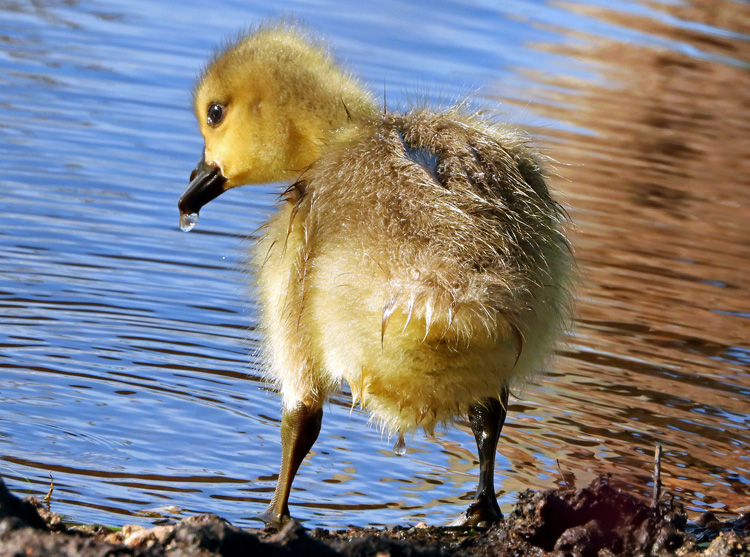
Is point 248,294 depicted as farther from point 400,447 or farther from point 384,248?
point 384,248

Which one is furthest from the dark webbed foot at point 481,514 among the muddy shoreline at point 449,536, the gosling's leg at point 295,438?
the gosling's leg at point 295,438

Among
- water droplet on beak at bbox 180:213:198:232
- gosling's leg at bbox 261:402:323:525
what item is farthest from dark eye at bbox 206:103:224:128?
gosling's leg at bbox 261:402:323:525

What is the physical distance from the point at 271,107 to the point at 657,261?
4.38 metres

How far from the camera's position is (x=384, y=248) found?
3.61 m

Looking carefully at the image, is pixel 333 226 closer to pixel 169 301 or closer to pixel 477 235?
pixel 477 235

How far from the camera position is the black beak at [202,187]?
189 inches

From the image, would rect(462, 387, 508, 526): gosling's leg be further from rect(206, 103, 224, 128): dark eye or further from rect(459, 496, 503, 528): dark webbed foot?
rect(206, 103, 224, 128): dark eye

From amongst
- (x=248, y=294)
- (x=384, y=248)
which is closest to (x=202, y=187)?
(x=248, y=294)

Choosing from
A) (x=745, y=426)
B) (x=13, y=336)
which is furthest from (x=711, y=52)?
(x=13, y=336)

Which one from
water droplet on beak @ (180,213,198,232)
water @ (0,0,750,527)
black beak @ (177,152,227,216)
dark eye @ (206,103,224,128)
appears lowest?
water @ (0,0,750,527)

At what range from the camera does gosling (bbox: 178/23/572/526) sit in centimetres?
355

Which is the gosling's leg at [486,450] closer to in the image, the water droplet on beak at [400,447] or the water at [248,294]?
the water at [248,294]

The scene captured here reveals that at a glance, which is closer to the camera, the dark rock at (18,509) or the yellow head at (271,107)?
the dark rock at (18,509)

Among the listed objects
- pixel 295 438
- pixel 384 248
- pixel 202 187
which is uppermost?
pixel 384 248
